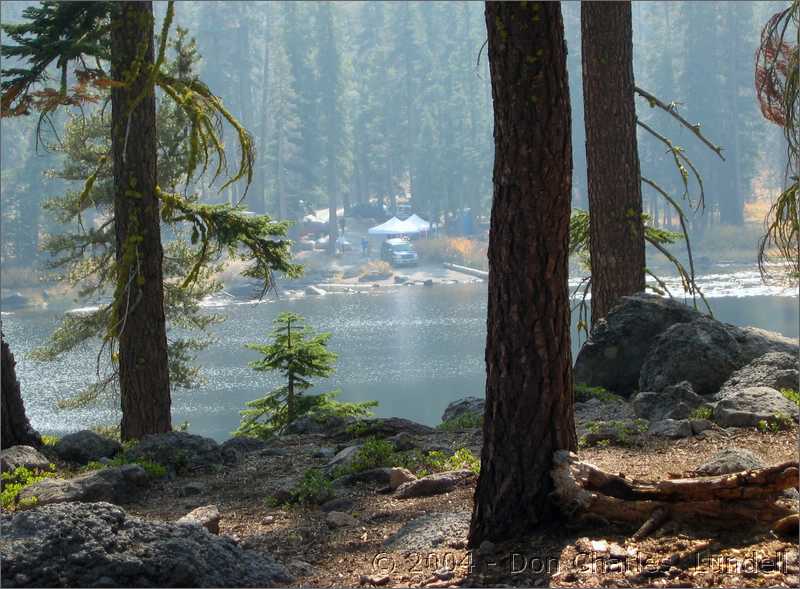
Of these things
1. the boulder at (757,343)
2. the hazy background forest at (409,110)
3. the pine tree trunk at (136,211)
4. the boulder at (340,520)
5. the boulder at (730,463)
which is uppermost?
the hazy background forest at (409,110)

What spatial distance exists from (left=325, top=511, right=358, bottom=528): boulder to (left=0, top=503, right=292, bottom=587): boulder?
0.92 meters

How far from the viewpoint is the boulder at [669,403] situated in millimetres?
6930

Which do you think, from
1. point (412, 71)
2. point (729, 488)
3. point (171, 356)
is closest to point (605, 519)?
point (729, 488)

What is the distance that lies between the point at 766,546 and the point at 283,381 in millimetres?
23383

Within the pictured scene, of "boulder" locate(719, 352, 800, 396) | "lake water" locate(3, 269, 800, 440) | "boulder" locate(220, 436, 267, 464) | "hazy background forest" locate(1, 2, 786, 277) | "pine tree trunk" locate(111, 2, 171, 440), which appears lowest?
"lake water" locate(3, 269, 800, 440)

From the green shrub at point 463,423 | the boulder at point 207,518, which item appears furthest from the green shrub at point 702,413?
the boulder at point 207,518

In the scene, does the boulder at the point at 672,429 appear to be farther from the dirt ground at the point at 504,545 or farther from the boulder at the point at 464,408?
the boulder at the point at 464,408

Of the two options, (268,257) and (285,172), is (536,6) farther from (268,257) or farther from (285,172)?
(285,172)

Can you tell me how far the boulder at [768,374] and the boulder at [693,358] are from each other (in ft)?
0.44

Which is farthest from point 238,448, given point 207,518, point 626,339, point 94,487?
point 626,339

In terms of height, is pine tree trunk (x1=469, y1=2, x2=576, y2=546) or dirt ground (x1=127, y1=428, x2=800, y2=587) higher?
pine tree trunk (x1=469, y1=2, x2=576, y2=546)

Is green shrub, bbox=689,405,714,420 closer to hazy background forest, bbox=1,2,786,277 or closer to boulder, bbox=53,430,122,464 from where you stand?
boulder, bbox=53,430,122,464

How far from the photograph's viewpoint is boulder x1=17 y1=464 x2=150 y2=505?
577cm

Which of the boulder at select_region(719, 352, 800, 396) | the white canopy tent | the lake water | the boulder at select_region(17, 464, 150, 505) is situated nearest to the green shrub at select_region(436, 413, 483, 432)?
the boulder at select_region(719, 352, 800, 396)
